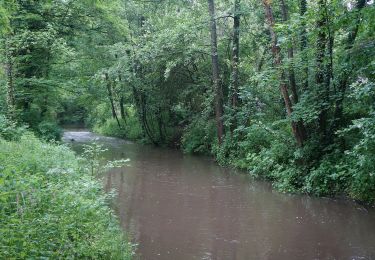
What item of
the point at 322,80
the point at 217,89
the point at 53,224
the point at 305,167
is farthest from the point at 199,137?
the point at 53,224

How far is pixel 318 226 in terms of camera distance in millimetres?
8727

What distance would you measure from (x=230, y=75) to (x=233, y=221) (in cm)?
1102

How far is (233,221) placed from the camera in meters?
9.07

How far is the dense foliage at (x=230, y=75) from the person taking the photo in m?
10.0

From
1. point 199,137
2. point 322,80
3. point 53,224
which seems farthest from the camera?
point 199,137

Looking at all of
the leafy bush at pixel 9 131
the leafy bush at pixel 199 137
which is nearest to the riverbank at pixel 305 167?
the leafy bush at pixel 199 137

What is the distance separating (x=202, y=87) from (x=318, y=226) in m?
13.6

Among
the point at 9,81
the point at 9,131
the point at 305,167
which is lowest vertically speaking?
the point at 305,167

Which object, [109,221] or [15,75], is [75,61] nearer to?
[15,75]

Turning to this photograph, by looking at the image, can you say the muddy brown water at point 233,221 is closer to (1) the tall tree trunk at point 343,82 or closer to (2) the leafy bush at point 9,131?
(1) the tall tree trunk at point 343,82

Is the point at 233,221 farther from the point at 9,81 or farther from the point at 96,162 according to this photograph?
the point at 9,81

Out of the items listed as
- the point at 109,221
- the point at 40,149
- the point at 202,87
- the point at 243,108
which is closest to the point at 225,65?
the point at 202,87

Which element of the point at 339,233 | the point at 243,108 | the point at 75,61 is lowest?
the point at 339,233

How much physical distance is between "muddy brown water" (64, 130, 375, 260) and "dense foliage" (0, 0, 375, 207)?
42.1 inches
